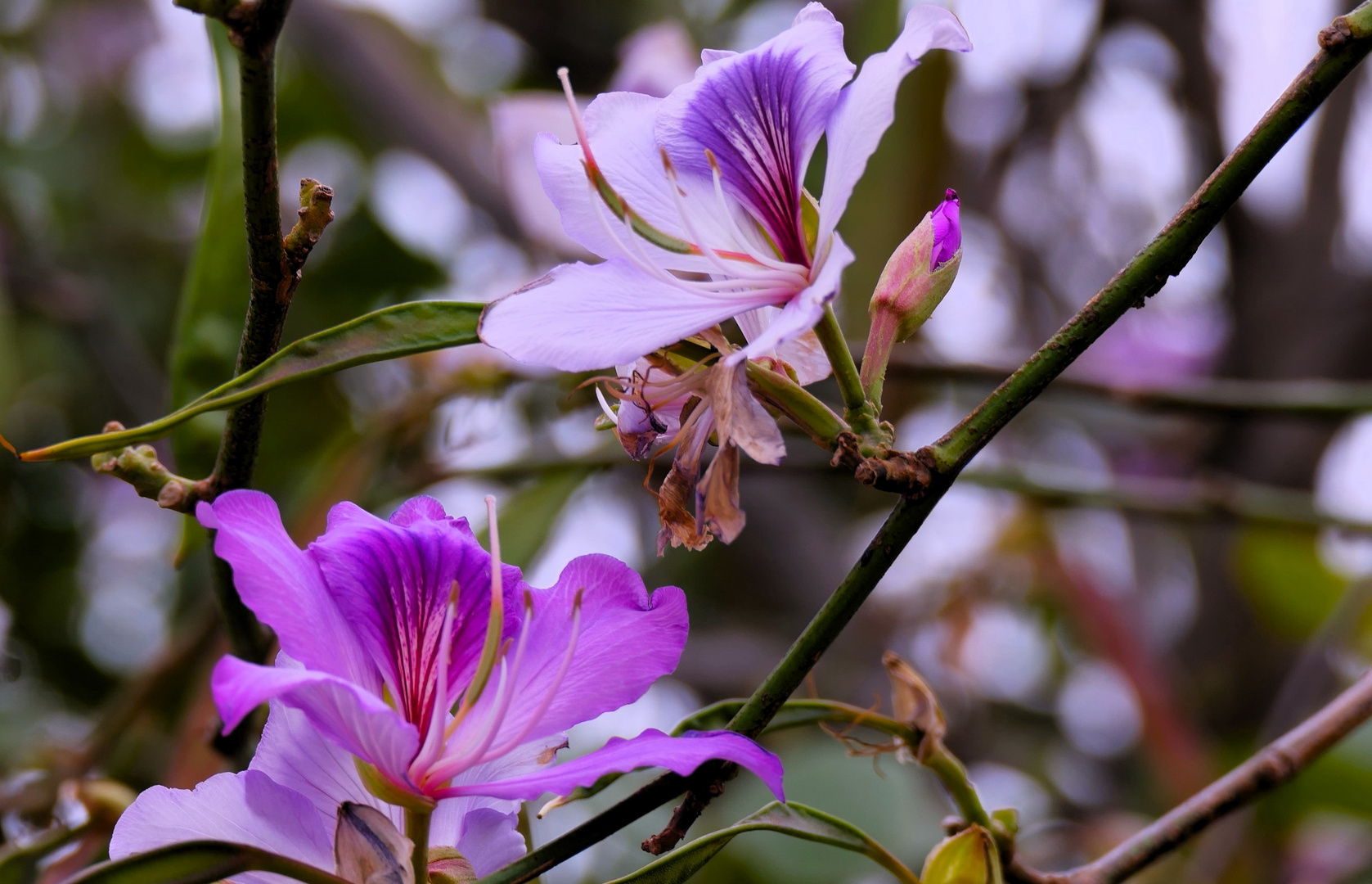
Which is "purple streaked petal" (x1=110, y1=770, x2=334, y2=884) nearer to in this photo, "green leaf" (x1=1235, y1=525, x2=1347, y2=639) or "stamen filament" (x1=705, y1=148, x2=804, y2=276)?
"stamen filament" (x1=705, y1=148, x2=804, y2=276)

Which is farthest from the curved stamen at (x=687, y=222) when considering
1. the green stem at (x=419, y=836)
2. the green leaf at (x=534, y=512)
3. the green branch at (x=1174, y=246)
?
the green leaf at (x=534, y=512)

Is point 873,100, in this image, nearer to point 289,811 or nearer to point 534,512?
point 289,811

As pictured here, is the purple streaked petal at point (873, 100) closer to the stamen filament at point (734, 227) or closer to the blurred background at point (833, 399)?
the stamen filament at point (734, 227)

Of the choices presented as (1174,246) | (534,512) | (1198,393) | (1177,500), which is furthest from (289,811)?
(1177,500)

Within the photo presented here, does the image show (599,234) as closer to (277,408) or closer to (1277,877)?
(277,408)

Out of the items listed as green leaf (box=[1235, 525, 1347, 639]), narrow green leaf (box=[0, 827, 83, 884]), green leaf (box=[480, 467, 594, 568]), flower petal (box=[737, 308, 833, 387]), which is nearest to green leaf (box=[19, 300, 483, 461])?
flower petal (box=[737, 308, 833, 387])

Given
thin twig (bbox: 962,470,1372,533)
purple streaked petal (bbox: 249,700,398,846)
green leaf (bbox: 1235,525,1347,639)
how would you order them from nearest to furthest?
purple streaked petal (bbox: 249,700,398,846) < thin twig (bbox: 962,470,1372,533) < green leaf (bbox: 1235,525,1347,639)
